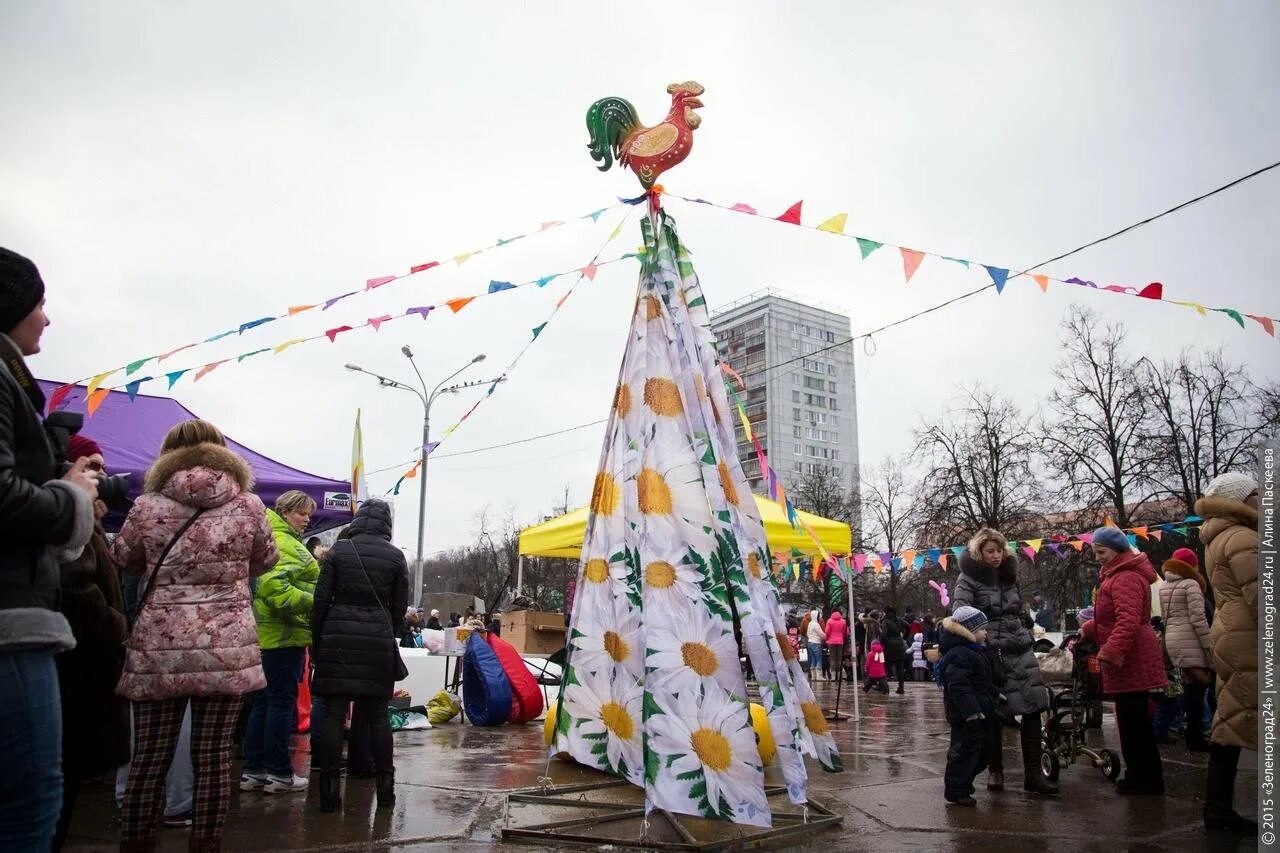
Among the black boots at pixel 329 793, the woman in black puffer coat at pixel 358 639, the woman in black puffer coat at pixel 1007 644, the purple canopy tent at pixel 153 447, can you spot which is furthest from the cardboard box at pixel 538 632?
the woman in black puffer coat at pixel 1007 644

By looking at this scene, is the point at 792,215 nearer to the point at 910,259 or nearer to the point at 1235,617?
the point at 910,259

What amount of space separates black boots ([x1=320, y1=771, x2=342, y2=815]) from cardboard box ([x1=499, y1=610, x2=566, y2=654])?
838cm

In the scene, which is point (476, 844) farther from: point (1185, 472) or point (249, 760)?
point (1185, 472)

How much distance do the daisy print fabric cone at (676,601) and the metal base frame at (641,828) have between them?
15 cm

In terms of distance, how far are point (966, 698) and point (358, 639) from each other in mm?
3570

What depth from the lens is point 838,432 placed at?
8438 centimetres

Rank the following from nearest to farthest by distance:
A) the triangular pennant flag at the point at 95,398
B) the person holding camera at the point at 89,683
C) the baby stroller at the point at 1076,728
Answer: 1. the person holding camera at the point at 89,683
2. the baby stroller at the point at 1076,728
3. the triangular pennant flag at the point at 95,398

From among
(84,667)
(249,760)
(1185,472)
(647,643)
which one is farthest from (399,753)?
(1185,472)

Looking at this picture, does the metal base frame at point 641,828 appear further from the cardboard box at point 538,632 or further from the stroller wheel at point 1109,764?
the cardboard box at point 538,632

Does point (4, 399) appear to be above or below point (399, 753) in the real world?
above

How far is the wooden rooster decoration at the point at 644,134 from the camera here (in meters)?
5.10

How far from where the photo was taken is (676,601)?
13.8 ft

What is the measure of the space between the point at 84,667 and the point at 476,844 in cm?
200

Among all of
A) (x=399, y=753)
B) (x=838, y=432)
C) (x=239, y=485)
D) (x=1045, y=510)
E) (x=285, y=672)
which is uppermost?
(x=838, y=432)
